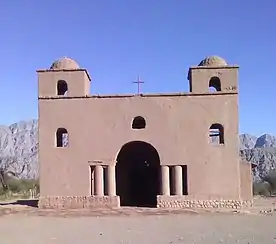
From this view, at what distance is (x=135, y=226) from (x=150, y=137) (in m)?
8.63

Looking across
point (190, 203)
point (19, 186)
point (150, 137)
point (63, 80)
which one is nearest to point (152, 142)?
point (150, 137)

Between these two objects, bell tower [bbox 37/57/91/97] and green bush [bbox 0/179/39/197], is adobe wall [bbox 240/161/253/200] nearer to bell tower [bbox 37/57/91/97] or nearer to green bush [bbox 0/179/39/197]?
bell tower [bbox 37/57/91/97]

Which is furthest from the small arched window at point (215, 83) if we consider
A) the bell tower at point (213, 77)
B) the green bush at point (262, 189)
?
the green bush at point (262, 189)

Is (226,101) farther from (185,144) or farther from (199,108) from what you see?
(185,144)

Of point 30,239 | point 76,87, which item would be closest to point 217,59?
point 76,87

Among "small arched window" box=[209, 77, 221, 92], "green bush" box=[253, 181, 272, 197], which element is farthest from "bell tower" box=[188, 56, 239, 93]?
"green bush" box=[253, 181, 272, 197]

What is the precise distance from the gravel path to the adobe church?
2.67 metres

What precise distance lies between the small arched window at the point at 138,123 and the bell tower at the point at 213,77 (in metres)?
3.10

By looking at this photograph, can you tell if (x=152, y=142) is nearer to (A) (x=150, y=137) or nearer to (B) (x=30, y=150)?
(A) (x=150, y=137)

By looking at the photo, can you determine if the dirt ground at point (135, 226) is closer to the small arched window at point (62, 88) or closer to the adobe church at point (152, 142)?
the adobe church at point (152, 142)

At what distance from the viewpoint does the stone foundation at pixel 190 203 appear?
85.6 feet

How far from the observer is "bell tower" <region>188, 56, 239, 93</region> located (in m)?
27.3

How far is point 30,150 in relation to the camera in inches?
4360

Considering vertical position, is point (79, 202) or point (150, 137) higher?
point (150, 137)
